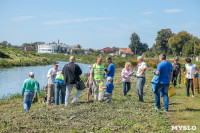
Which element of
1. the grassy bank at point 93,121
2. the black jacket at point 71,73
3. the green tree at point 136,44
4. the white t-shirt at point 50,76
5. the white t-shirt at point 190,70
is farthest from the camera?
the green tree at point 136,44

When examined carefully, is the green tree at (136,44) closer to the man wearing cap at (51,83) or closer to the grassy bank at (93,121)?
the man wearing cap at (51,83)

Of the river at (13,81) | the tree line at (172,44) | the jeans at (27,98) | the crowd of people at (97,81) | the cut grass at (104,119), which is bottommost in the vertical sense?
the river at (13,81)

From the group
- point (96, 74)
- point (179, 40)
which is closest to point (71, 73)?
point (96, 74)

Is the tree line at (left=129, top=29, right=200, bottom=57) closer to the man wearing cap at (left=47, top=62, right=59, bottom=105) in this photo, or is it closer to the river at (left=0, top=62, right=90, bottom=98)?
the river at (left=0, top=62, right=90, bottom=98)

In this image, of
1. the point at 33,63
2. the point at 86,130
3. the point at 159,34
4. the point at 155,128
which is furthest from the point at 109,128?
the point at 159,34

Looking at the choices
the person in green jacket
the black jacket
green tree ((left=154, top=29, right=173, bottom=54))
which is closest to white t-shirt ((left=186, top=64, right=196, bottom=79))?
the black jacket

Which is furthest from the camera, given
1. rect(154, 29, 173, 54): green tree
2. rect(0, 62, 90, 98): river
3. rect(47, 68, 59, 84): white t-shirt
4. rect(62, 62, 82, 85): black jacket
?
rect(154, 29, 173, 54): green tree

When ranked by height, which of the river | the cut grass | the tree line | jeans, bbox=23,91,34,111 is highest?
the tree line

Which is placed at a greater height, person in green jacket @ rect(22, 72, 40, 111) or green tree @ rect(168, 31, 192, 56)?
green tree @ rect(168, 31, 192, 56)

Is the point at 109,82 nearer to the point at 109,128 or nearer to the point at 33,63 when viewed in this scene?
the point at 109,128

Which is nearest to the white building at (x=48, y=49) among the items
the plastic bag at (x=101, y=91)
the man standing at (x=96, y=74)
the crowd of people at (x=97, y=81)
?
the crowd of people at (x=97, y=81)

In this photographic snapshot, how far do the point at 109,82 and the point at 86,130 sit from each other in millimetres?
3879

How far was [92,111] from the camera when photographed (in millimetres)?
8500

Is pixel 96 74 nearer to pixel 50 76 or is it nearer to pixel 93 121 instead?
pixel 50 76
